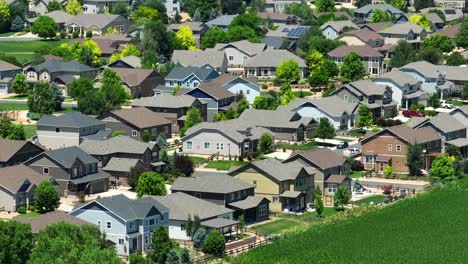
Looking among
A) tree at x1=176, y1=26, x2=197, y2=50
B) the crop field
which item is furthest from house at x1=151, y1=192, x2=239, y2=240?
tree at x1=176, y1=26, x2=197, y2=50

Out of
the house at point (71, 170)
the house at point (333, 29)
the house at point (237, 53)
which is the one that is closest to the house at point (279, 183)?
the house at point (71, 170)

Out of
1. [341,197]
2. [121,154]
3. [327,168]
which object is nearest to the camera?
[341,197]

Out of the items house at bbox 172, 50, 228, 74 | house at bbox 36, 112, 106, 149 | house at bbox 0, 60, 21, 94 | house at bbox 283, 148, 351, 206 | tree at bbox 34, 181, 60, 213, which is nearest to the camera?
tree at bbox 34, 181, 60, 213

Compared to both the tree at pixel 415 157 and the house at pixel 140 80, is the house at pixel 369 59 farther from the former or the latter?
the tree at pixel 415 157

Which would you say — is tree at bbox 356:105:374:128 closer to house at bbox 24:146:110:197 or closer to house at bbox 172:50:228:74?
house at bbox 172:50:228:74

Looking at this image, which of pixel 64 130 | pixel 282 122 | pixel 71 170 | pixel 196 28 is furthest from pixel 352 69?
pixel 71 170

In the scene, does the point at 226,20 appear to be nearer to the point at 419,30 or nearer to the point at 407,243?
the point at 419,30

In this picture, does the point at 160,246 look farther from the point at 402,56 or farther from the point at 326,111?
the point at 402,56
